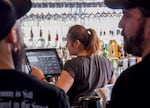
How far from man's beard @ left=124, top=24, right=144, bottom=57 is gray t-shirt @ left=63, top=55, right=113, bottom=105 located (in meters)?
1.42

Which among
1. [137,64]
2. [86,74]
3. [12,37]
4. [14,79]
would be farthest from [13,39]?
[86,74]

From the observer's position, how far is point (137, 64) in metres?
1.49

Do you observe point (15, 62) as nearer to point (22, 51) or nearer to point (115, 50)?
point (22, 51)

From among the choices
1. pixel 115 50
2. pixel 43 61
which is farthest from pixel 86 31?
pixel 115 50

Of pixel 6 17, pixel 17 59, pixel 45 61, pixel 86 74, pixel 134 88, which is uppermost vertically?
pixel 6 17

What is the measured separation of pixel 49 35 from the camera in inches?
187

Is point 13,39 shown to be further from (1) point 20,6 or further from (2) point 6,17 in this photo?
(1) point 20,6

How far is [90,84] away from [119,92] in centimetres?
168

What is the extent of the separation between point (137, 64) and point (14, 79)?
1.62ft

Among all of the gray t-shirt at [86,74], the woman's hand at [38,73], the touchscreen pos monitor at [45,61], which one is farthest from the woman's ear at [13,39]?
the touchscreen pos monitor at [45,61]

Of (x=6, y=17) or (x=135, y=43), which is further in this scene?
(x=135, y=43)

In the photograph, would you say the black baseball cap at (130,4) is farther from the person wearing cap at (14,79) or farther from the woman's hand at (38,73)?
the woman's hand at (38,73)

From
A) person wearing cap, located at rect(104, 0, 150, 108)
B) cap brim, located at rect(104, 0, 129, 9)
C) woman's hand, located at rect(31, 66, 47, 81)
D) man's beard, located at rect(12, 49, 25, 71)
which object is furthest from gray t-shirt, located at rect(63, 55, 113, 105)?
man's beard, located at rect(12, 49, 25, 71)

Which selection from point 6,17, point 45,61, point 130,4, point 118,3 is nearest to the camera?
point 6,17
